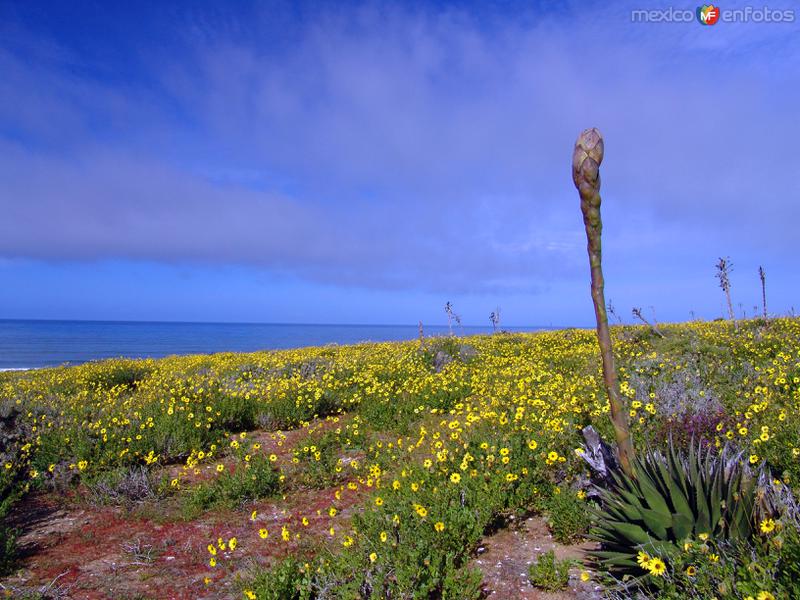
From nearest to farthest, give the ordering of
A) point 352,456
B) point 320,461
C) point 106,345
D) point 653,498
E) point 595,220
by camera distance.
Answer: point 595,220, point 653,498, point 320,461, point 352,456, point 106,345

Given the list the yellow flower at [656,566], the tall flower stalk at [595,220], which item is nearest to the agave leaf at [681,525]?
the yellow flower at [656,566]

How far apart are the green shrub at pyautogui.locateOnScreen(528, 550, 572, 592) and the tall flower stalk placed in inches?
45.1

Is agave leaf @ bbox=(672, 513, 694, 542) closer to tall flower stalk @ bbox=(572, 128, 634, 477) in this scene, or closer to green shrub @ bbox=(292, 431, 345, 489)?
tall flower stalk @ bbox=(572, 128, 634, 477)

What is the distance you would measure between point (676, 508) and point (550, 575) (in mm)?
1078

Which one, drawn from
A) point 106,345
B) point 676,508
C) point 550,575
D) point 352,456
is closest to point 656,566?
point 676,508

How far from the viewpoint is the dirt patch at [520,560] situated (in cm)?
390

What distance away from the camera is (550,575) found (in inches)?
155

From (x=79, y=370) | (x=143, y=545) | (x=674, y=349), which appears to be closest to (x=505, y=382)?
(x=674, y=349)

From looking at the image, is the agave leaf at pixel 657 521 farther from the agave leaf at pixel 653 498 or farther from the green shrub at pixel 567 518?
the green shrub at pixel 567 518

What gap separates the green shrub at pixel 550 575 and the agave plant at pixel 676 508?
1.13ft

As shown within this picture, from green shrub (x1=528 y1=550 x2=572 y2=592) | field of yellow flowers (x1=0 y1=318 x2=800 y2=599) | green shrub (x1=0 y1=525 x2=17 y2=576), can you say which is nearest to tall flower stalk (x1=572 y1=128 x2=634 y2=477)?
field of yellow flowers (x1=0 y1=318 x2=800 y2=599)

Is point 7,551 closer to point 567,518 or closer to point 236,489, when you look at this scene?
point 236,489

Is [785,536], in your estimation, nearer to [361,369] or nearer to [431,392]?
[431,392]

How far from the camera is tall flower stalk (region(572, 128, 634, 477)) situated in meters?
3.48
